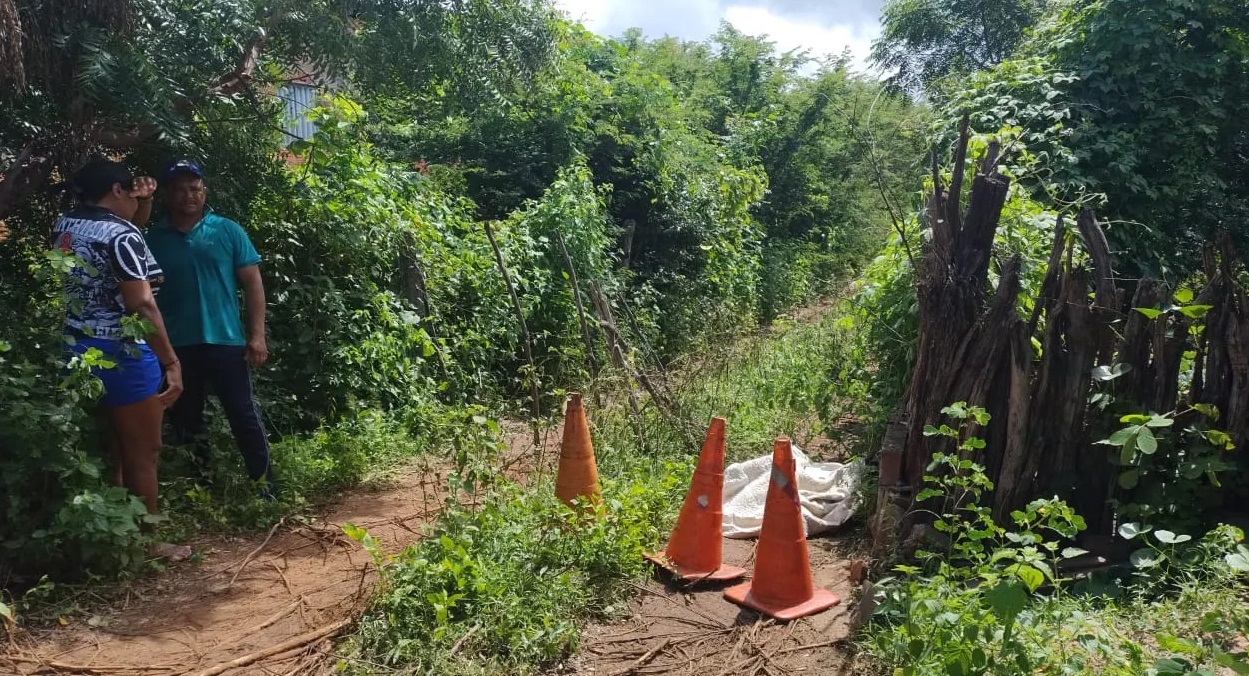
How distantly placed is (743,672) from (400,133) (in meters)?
9.39

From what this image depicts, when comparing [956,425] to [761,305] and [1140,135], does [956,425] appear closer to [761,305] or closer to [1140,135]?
[1140,135]

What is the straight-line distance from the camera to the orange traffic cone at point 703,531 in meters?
4.25

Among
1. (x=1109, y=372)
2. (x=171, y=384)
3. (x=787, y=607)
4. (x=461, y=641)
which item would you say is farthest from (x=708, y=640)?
(x=171, y=384)

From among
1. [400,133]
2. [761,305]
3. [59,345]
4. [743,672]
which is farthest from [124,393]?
[761,305]

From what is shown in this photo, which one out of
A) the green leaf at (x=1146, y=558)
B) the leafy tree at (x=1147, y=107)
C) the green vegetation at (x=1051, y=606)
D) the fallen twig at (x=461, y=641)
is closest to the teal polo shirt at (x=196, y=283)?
the fallen twig at (x=461, y=641)

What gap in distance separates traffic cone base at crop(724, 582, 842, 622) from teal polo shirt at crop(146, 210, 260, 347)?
2.88m

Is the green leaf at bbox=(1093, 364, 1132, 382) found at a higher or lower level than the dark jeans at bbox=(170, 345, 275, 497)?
higher

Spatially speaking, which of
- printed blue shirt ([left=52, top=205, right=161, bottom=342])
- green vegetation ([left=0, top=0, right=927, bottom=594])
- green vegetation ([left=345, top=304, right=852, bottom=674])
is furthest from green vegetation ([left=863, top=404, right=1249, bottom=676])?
printed blue shirt ([left=52, top=205, right=161, bottom=342])

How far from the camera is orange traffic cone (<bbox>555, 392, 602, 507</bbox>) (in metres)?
4.60

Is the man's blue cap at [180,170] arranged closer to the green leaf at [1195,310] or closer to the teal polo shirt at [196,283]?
the teal polo shirt at [196,283]

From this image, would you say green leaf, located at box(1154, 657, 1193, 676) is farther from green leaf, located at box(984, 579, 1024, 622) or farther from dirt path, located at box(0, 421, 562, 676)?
dirt path, located at box(0, 421, 562, 676)

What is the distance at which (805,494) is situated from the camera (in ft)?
17.0

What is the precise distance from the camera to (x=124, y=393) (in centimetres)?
391

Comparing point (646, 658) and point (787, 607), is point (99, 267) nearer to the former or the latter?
point (646, 658)
